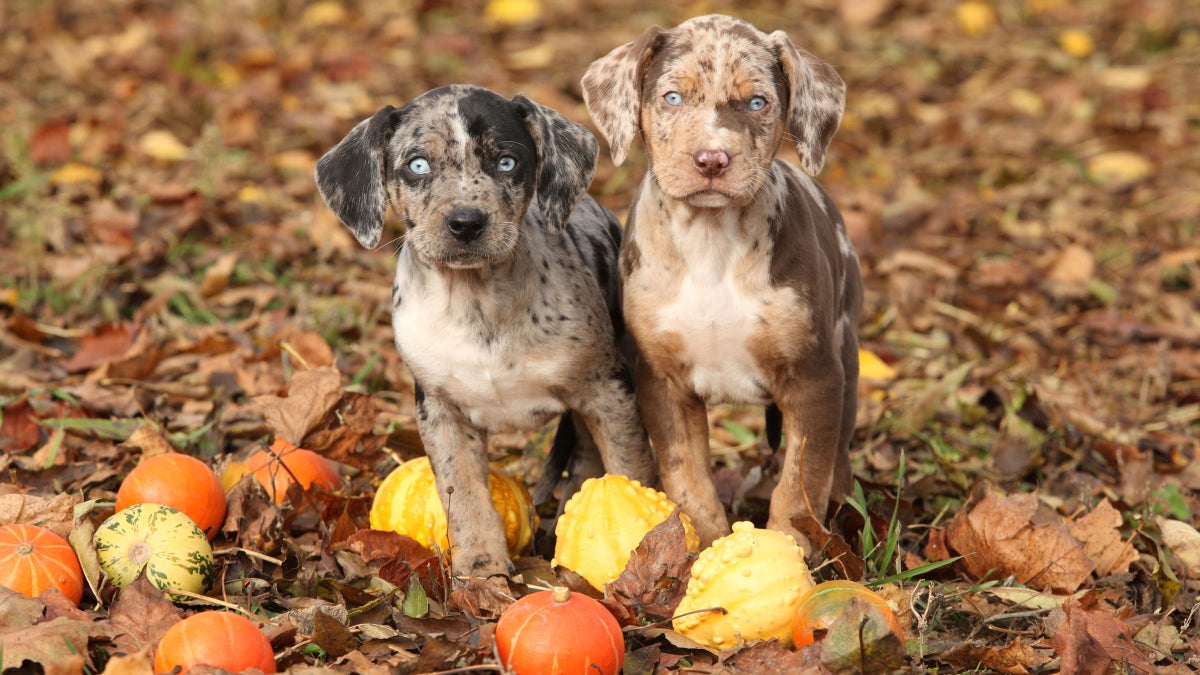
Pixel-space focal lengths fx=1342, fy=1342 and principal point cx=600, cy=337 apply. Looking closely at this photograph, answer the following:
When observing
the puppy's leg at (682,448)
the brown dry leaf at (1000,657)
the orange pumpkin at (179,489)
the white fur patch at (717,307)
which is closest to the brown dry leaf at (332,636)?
the orange pumpkin at (179,489)

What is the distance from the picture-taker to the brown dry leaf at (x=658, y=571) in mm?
4512

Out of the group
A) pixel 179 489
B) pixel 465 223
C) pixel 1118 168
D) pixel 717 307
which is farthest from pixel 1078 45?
pixel 179 489

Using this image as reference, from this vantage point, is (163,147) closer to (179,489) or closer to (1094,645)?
(179,489)

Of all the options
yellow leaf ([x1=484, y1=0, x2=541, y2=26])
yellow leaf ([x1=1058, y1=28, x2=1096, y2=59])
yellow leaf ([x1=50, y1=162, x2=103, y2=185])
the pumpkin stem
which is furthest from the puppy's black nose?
yellow leaf ([x1=1058, y1=28, x2=1096, y2=59])

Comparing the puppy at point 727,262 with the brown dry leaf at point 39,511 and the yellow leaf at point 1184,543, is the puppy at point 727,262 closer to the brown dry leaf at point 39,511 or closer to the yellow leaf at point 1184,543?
the yellow leaf at point 1184,543

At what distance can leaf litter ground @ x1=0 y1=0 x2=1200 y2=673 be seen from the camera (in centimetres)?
459

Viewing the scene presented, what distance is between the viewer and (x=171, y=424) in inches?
248

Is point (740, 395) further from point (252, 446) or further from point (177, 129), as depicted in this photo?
point (177, 129)

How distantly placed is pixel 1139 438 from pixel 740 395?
2.63 m

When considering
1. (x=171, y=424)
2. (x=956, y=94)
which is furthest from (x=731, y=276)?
(x=956, y=94)

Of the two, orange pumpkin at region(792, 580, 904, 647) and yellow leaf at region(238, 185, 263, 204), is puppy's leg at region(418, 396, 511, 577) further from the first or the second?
yellow leaf at region(238, 185, 263, 204)

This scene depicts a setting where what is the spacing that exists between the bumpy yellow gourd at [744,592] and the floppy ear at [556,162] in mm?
1486

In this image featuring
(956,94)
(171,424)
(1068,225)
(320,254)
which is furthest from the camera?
(956,94)

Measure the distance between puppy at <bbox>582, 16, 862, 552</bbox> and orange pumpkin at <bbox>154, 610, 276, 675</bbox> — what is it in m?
1.88
